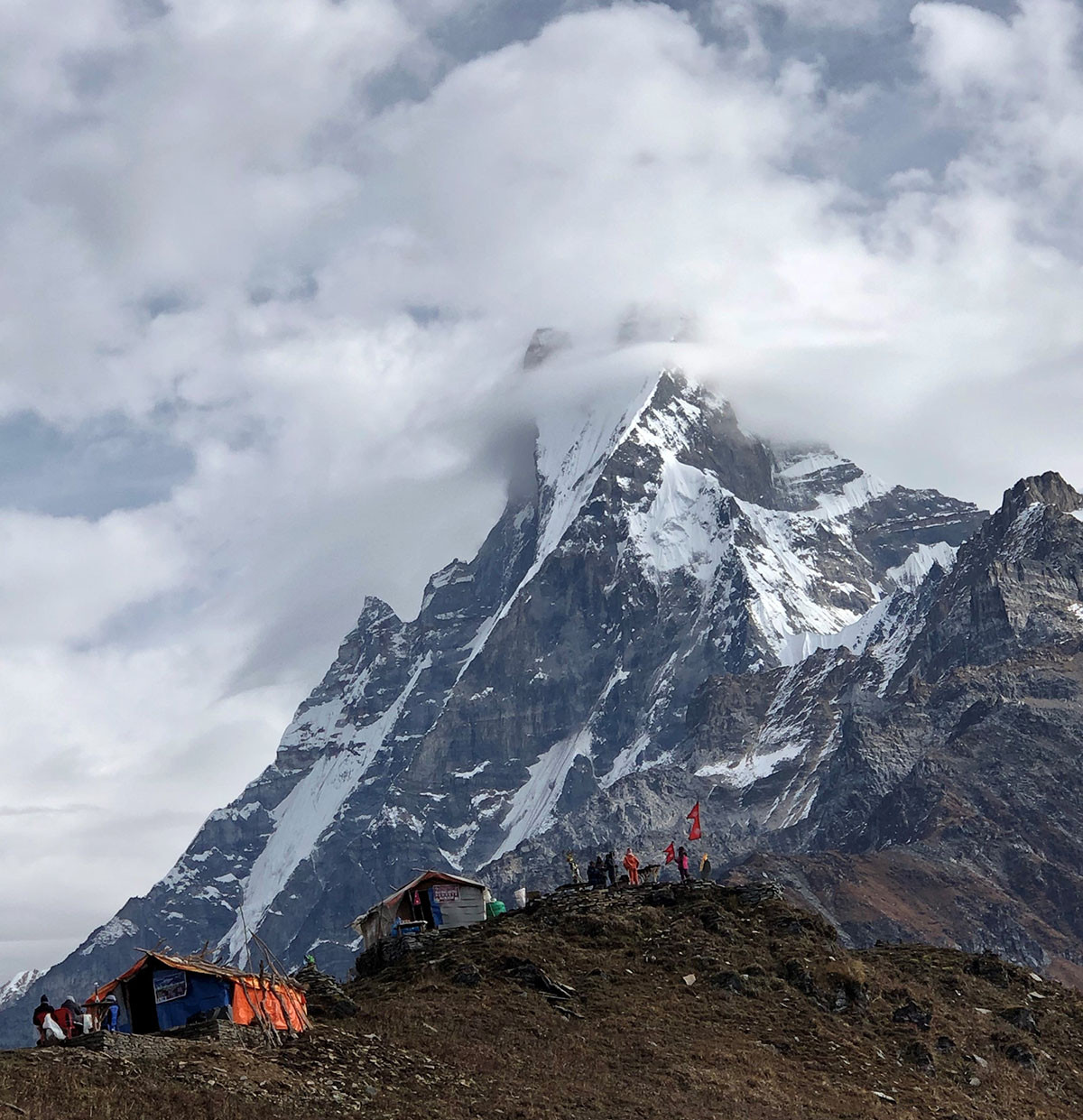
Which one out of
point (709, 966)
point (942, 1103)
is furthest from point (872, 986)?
point (942, 1103)

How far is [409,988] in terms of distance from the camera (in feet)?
193

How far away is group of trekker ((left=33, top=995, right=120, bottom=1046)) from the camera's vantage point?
4703 centimetres

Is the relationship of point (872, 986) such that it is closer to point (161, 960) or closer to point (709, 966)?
point (709, 966)

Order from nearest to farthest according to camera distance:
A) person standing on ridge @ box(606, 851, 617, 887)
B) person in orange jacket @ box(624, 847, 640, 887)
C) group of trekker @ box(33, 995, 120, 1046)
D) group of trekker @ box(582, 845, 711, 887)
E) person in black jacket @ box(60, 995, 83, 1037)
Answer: group of trekker @ box(33, 995, 120, 1046)
person in black jacket @ box(60, 995, 83, 1037)
group of trekker @ box(582, 845, 711, 887)
person standing on ridge @ box(606, 851, 617, 887)
person in orange jacket @ box(624, 847, 640, 887)

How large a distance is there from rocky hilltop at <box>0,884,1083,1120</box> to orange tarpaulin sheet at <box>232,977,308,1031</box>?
42.9 inches

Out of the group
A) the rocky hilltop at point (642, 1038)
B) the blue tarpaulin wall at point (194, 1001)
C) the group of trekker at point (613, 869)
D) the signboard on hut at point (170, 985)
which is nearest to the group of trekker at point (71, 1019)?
the signboard on hut at point (170, 985)

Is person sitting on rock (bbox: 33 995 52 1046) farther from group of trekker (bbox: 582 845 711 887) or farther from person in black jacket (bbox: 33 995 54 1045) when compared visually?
group of trekker (bbox: 582 845 711 887)

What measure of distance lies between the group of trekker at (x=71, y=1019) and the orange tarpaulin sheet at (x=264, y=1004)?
3.96 metres

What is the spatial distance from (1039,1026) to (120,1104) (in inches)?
1369

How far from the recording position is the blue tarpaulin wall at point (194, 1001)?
53094 millimetres

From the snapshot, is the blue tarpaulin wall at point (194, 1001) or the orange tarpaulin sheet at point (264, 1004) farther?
the blue tarpaulin wall at point (194, 1001)

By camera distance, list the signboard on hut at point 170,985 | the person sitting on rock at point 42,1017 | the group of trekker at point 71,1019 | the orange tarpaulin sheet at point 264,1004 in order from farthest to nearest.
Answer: the signboard on hut at point 170,985 → the orange tarpaulin sheet at point 264,1004 → the group of trekker at point 71,1019 → the person sitting on rock at point 42,1017

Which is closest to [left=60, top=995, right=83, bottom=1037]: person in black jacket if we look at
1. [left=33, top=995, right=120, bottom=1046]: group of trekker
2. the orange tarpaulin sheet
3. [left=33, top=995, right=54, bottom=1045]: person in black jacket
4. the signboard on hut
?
[left=33, top=995, right=120, bottom=1046]: group of trekker

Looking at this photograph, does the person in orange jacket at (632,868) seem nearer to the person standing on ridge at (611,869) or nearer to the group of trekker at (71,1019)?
the person standing on ridge at (611,869)
